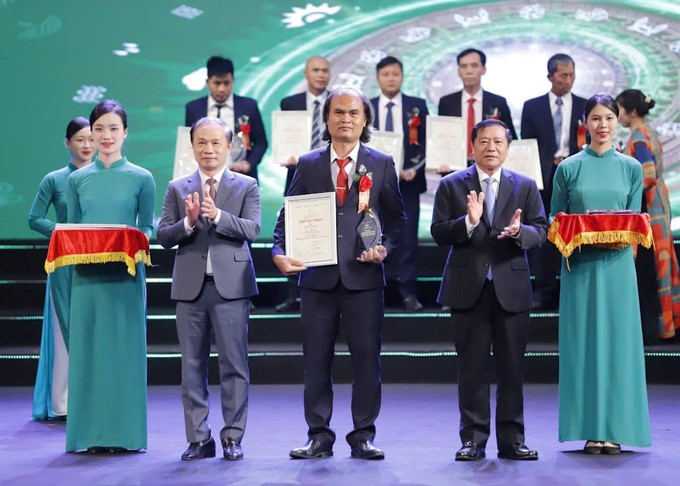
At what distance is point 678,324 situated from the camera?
24.5 feet

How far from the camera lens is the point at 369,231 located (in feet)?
15.9

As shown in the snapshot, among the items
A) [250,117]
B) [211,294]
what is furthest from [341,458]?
[250,117]

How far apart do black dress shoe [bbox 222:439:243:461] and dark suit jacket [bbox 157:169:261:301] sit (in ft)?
2.23

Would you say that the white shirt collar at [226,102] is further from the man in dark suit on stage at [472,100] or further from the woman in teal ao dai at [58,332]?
the woman in teal ao dai at [58,332]

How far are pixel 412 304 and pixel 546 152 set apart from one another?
1.48 metres

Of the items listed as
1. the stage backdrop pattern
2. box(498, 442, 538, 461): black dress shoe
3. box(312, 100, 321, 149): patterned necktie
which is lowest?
box(498, 442, 538, 461): black dress shoe

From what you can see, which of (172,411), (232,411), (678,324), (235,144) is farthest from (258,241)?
(232,411)

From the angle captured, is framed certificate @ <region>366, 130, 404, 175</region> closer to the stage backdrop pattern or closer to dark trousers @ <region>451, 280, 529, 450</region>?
the stage backdrop pattern

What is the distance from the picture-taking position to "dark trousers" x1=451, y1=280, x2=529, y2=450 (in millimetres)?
4855

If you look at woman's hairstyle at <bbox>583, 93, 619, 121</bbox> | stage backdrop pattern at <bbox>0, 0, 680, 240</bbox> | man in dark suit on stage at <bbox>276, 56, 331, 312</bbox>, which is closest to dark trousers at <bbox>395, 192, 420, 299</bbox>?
man in dark suit on stage at <bbox>276, 56, 331, 312</bbox>

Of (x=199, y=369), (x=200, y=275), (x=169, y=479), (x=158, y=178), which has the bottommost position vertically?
(x=169, y=479)

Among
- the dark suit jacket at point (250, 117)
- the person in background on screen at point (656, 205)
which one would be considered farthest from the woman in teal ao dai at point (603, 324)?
the dark suit jacket at point (250, 117)

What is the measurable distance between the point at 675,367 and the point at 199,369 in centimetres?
374

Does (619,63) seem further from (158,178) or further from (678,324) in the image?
(158,178)
